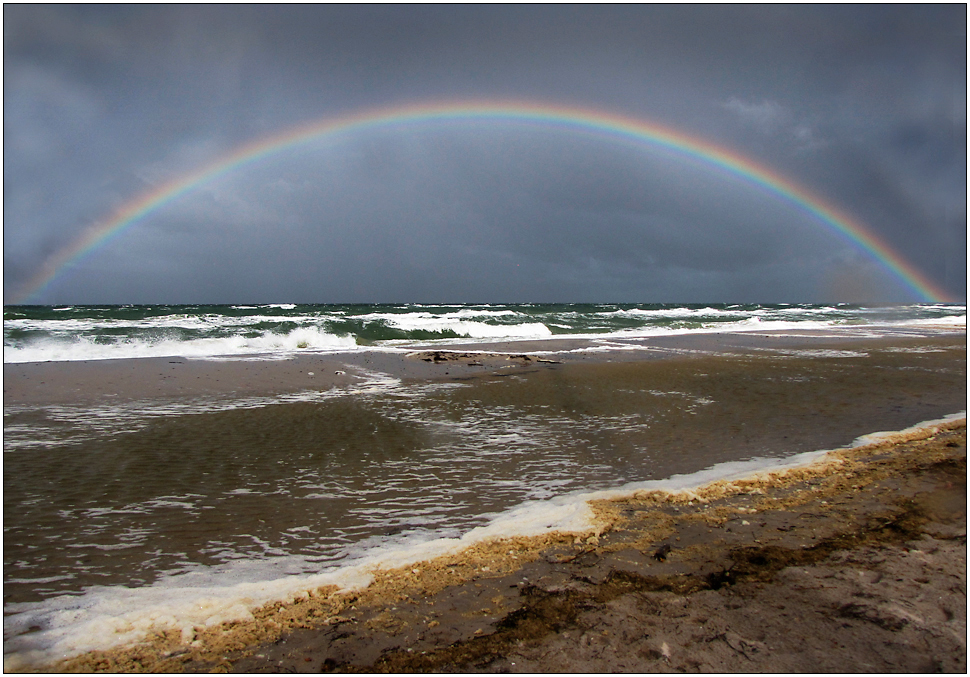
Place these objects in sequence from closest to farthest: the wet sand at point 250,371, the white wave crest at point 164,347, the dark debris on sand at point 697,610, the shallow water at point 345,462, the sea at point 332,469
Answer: the dark debris on sand at point 697,610 < the sea at point 332,469 < the shallow water at point 345,462 < the wet sand at point 250,371 < the white wave crest at point 164,347

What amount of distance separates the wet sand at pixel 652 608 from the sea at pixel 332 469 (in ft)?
1.03

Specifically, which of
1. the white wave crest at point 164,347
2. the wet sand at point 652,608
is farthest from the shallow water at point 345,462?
the white wave crest at point 164,347

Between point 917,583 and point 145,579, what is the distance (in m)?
5.33

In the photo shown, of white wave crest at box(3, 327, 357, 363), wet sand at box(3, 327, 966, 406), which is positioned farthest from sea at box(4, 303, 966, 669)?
white wave crest at box(3, 327, 357, 363)

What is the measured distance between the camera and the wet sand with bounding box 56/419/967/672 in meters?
2.84

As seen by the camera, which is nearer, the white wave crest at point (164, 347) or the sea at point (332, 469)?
the sea at point (332, 469)

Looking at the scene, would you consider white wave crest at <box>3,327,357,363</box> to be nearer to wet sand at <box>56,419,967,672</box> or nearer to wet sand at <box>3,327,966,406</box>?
wet sand at <box>3,327,966,406</box>

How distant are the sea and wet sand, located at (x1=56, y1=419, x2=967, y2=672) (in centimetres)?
32

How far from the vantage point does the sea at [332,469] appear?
3.77m

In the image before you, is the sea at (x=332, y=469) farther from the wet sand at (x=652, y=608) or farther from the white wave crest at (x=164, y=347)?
the white wave crest at (x=164, y=347)

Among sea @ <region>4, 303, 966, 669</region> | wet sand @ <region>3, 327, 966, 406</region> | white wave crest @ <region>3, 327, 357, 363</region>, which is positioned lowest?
sea @ <region>4, 303, 966, 669</region>

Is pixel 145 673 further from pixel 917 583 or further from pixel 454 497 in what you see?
pixel 917 583

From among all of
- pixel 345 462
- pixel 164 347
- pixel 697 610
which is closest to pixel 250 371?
pixel 164 347

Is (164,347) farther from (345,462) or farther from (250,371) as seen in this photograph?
(345,462)
